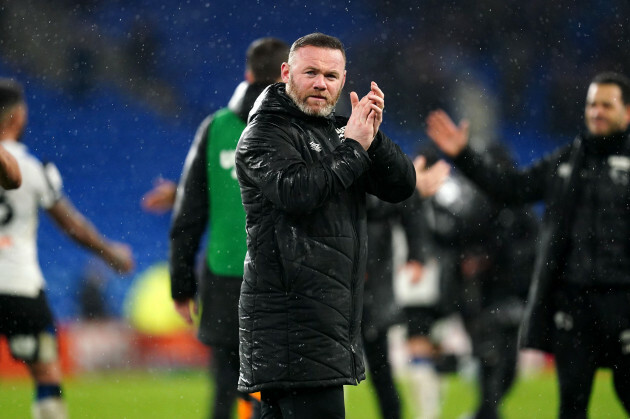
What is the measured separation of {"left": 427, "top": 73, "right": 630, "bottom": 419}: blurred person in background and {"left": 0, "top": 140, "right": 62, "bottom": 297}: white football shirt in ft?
7.34

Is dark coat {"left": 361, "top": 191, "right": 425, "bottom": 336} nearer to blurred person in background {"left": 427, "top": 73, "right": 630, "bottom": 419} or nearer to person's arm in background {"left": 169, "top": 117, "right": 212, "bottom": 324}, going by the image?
blurred person in background {"left": 427, "top": 73, "right": 630, "bottom": 419}

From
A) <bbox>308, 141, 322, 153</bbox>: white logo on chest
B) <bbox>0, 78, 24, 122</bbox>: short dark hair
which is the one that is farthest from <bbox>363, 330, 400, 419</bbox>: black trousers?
<bbox>308, 141, 322, 153</bbox>: white logo on chest

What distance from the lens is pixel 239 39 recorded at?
12359mm

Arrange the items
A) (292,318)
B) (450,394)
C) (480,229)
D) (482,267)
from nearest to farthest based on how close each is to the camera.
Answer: (292,318) < (482,267) < (480,229) < (450,394)

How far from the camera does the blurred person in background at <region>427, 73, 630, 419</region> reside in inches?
154

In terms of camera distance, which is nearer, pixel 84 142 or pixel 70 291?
pixel 70 291

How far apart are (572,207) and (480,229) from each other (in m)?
3.19

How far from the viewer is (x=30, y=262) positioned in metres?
4.38

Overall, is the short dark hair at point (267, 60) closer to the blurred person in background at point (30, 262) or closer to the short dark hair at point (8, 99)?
the blurred person in background at point (30, 262)

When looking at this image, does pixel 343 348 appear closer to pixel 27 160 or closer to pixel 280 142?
pixel 280 142

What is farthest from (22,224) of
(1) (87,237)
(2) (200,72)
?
(2) (200,72)

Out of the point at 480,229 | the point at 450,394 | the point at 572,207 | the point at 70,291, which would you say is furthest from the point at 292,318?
the point at 70,291

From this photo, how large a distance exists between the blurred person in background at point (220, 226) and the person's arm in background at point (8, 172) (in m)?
0.69

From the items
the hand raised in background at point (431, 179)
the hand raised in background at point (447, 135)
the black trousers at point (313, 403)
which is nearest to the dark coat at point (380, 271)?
the hand raised in background at point (431, 179)
